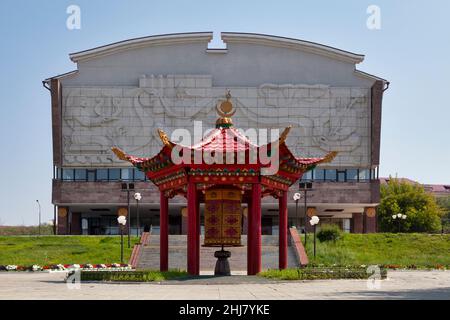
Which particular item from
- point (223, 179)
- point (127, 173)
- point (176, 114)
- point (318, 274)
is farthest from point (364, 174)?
point (223, 179)

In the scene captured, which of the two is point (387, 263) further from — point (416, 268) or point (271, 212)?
point (271, 212)

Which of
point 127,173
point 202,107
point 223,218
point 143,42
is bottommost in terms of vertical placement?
point 223,218

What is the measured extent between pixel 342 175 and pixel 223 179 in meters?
48.4

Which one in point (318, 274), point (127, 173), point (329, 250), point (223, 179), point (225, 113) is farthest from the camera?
point (127, 173)

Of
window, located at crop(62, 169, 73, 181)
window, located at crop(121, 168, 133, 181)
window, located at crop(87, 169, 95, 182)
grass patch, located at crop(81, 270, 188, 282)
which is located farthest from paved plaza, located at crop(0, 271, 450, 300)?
Answer: window, located at crop(62, 169, 73, 181)

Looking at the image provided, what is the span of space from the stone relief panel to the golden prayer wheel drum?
4305cm

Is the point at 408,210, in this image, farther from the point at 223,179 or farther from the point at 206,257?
the point at 223,179

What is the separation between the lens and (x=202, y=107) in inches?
2908

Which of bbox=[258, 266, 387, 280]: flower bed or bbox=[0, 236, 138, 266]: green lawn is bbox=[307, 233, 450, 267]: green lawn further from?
bbox=[258, 266, 387, 280]: flower bed

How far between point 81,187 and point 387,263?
122ft

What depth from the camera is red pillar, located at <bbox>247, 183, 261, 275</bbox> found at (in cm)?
2958

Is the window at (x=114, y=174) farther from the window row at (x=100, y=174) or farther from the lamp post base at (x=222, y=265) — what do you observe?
the lamp post base at (x=222, y=265)

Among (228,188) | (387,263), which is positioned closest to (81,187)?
(387,263)

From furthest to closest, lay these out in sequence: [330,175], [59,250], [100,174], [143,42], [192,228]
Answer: [330,175]
[100,174]
[143,42]
[59,250]
[192,228]
